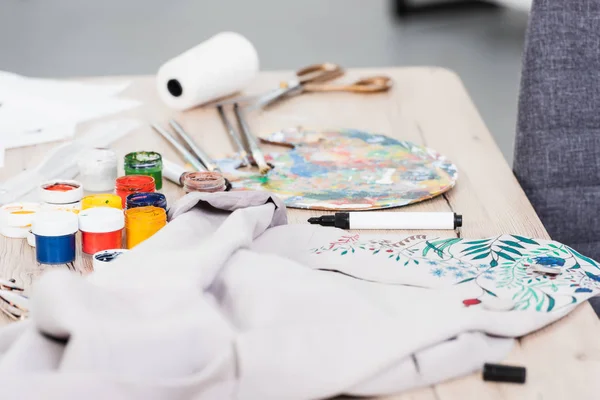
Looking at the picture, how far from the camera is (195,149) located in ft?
3.98

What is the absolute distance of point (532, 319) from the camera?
29.3 inches

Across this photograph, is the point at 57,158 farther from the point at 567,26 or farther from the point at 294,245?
the point at 567,26

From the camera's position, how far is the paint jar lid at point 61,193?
0.96m

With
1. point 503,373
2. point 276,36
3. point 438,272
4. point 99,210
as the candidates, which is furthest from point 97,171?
point 276,36

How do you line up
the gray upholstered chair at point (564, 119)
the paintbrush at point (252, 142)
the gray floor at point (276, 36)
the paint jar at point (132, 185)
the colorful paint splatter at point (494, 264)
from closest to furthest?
the colorful paint splatter at point (494, 264) → the paint jar at point (132, 185) → the paintbrush at point (252, 142) → the gray upholstered chair at point (564, 119) → the gray floor at point (276, 36)

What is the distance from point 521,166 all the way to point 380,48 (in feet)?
8.83

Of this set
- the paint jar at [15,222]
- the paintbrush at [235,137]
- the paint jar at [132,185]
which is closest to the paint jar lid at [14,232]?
the paint jar at [15,222]

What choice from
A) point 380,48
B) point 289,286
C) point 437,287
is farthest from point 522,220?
point 380,48

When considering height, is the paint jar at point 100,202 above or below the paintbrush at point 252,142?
above

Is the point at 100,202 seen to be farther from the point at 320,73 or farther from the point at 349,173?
the point at 320,73

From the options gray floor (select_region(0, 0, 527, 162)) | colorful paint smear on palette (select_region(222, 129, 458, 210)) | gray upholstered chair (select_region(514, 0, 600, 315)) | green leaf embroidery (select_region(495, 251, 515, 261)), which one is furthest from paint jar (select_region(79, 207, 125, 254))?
gray floor (select_region(0, 0, 527, 162))

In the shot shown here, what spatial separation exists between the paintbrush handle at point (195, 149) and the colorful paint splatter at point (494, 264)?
Answer: 12.1 inches

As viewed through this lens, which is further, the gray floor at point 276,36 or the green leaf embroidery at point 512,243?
the gray floor at point 276,36

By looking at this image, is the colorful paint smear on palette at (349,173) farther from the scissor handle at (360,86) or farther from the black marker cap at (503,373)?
the black marker cap at (503,373)
